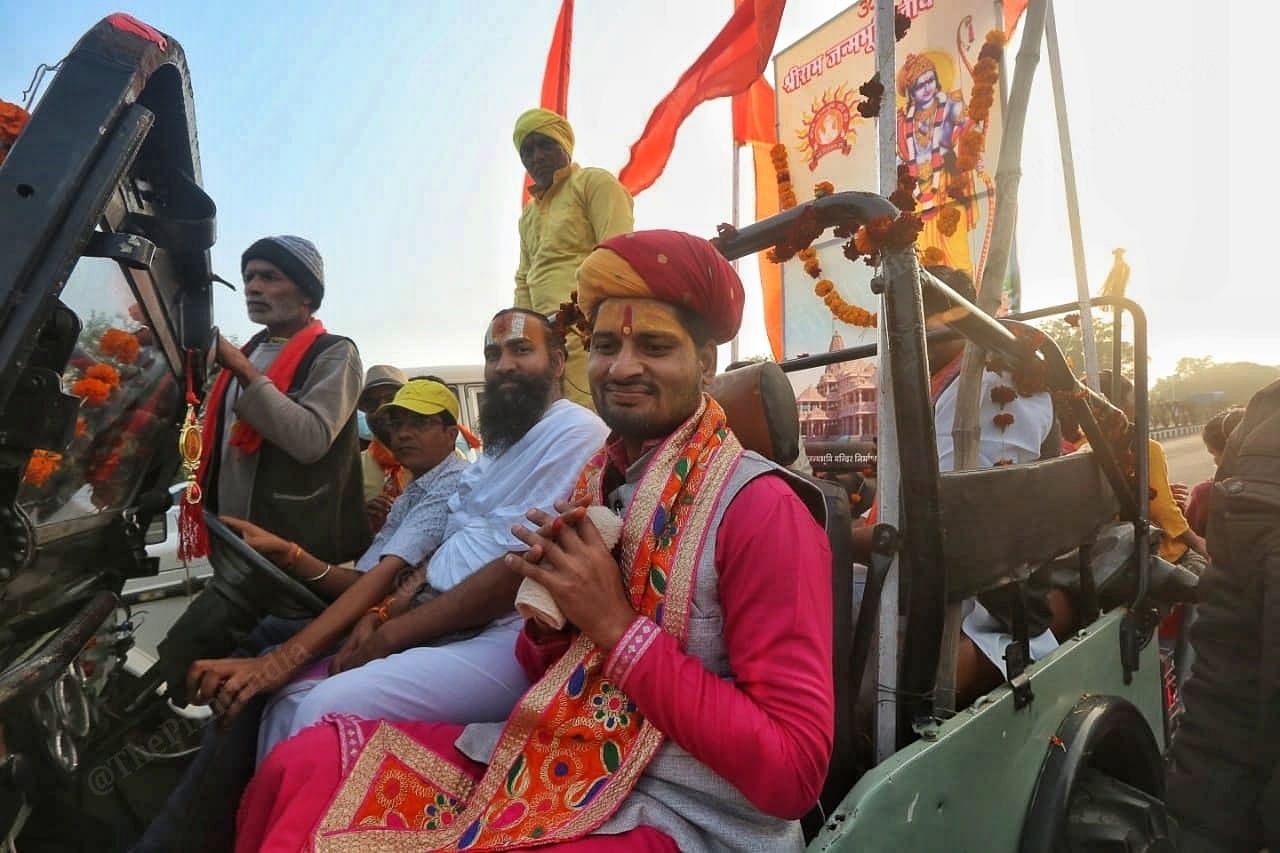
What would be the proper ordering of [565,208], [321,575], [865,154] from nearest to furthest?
[321,575] < [565,208] < [865,154]

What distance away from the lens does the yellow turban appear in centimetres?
396

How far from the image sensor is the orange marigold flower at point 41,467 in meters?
1.50

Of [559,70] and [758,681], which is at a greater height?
[559,70]

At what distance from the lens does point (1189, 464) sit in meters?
21.2

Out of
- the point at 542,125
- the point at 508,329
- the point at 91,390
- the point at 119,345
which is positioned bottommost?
the point at 91,390

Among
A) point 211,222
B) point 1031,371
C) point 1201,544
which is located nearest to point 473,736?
point 211,222

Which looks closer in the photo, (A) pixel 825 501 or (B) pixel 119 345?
(A) pixel 825 501

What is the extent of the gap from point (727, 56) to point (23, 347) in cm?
338

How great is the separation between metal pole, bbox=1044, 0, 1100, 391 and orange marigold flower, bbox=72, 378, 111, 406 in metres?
3.18

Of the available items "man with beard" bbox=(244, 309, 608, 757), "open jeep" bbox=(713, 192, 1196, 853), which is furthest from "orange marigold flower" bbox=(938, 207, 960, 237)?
"man with beard" bbox=(244, 309, 608, 757)

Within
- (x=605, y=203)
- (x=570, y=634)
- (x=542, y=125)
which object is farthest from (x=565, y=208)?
(x=570, y=634)

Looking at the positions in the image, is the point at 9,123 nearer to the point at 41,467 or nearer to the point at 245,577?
the point at 41,467

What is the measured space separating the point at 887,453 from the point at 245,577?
1.88 m

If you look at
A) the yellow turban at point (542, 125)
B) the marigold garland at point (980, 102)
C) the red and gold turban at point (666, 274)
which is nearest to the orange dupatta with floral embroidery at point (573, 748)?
the red and gold turban at point (666, 274)
